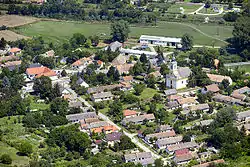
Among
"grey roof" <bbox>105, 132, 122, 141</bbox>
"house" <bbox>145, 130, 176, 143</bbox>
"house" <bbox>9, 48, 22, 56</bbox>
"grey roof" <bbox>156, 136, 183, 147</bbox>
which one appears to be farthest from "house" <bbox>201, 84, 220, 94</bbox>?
"house" <bbox>9, 48, 22, 56</bbox>

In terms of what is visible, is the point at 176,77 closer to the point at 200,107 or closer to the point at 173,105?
the point at 173,105

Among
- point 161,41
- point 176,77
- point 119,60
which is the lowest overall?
point 176,77

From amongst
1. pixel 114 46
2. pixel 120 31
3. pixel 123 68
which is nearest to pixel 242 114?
pixel 123 68

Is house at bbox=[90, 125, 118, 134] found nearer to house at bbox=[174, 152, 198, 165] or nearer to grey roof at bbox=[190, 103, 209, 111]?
house at bbox=[174, 152, 198, 165]

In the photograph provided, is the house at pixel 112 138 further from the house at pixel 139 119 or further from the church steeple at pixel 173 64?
the church steeple at pixel 173 64

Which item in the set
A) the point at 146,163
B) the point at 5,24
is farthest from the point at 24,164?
the point at 5,24

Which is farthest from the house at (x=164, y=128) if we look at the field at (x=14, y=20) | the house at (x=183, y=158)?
the field at (x=14, y=20)
